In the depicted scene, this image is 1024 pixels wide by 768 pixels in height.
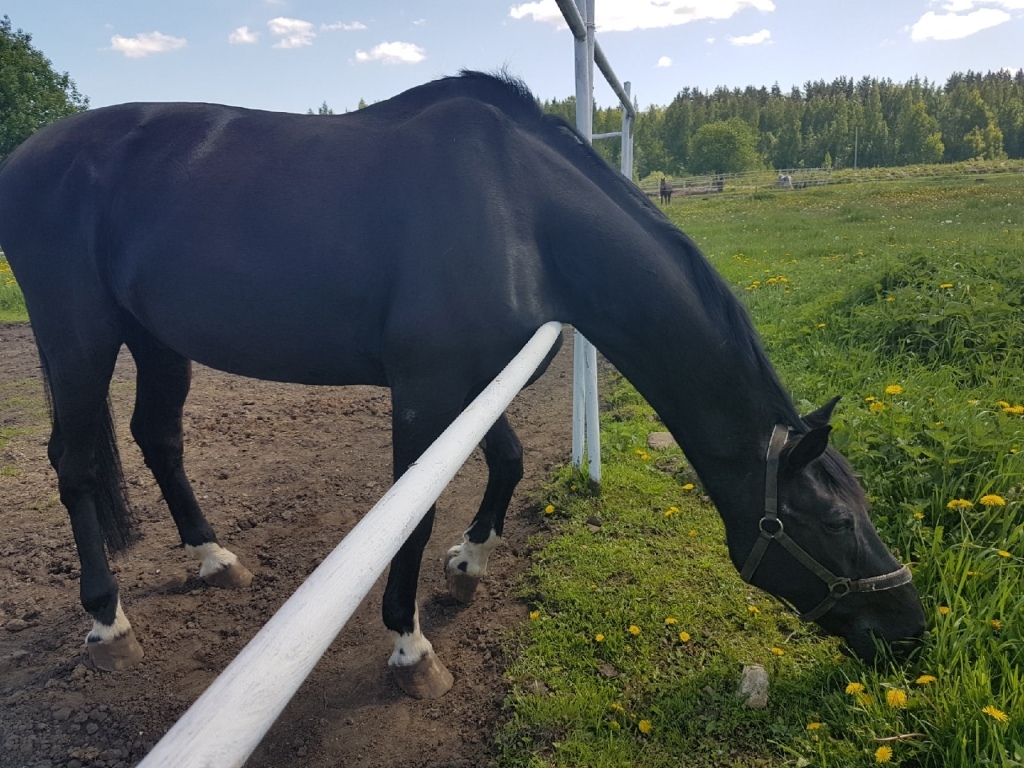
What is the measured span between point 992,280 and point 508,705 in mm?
5322

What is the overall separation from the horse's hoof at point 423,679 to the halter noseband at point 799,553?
1.29 meters

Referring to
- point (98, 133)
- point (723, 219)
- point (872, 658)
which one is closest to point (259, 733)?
point (872, 658)

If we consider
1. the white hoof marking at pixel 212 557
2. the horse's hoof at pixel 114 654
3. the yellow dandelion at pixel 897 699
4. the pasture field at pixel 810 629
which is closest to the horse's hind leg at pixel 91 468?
the horse's hoof at pixel 114 654

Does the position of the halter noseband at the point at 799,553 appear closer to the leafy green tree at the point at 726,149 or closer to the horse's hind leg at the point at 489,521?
the horse's hind leg at the point at 489,521

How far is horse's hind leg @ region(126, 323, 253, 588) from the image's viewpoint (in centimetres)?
325

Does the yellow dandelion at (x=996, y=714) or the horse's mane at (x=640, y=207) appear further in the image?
the horse's mane at (x=640, y=207)

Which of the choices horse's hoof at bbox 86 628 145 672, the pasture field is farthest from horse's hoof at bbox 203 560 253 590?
the pasture field

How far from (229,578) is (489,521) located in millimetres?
1346

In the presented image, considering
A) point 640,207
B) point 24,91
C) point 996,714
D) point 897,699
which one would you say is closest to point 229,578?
point 640,207

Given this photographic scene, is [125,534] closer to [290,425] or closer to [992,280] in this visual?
[290,425]

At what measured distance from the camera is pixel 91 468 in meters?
2.90

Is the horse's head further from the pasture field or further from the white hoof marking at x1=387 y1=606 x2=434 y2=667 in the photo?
the white hoof marking at x1=387 y1=606 x2=434 y2=667

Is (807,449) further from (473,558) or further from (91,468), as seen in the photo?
(91,468)

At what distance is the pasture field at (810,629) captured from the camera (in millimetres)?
1949
